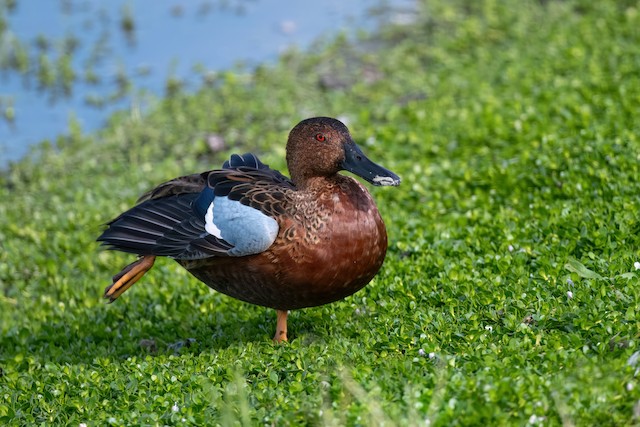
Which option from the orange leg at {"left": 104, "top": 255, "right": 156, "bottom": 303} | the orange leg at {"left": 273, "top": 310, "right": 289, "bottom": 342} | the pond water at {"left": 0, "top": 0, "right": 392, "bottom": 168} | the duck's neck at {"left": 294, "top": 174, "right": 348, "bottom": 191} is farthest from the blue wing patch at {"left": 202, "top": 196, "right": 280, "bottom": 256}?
the pond water at {"left": 0, "top": 0, "right": 392, "bottom": 168}

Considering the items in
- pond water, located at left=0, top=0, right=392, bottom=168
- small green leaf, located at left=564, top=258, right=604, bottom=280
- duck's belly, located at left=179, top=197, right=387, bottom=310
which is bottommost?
pond water, located at left=0, top=0, right=392, bottom=168

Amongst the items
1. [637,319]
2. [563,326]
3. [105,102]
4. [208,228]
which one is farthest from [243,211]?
[105,102]

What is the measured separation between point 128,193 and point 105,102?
2.67 metres

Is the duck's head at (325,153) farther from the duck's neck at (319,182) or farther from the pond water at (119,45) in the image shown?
the pond water at (119,45)

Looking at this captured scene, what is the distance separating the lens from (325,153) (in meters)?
5.49

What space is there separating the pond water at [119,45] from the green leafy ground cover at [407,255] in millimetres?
629

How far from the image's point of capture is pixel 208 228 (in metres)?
5.54

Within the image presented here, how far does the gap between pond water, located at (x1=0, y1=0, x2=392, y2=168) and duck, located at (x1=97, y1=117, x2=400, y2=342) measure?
4.82 m

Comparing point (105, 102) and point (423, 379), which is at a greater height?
point (423, 379)

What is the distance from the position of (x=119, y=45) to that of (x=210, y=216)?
7.22m

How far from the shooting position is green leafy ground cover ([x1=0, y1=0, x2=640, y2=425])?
4.50 metres

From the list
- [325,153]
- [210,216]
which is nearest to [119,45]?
[210,216]

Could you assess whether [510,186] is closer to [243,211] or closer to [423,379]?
[243,211]

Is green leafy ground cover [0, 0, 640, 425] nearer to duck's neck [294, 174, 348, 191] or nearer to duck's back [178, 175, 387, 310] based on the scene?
duck's back [178, 175, 387, 310]
